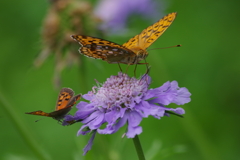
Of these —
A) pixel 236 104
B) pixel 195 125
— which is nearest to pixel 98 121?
pixel 195 125

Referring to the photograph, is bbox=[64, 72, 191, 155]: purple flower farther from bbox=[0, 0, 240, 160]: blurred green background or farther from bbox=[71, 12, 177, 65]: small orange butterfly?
bbox=[0, 0, 240, 160]: blurred green background

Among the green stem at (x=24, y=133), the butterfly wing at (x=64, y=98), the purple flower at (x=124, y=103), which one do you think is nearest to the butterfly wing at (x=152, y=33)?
the purple flower at (x=124, y=103)

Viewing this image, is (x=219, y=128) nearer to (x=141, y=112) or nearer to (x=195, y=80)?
(x=195, y=80)

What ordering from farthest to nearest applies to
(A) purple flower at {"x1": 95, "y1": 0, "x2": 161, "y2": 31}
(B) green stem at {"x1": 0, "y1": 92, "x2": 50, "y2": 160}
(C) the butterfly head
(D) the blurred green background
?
(A) purple flower at {"x1": 95, "y1": 0, "x2": 161, "y2": 31}
(D) the blurred green background
(B) green stem at {"x1": 0, "y1": 92, "x2": 50, "y2": 160}
(C) the butterfly head

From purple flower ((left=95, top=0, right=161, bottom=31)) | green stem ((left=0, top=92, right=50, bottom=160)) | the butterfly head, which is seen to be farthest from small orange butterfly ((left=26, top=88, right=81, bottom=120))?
purple flower ((left=95, top=0, right=161, bottom=31))

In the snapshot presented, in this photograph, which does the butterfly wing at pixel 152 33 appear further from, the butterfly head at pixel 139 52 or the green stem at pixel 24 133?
the green stem at pixel 24 133

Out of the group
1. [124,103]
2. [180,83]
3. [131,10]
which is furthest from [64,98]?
[131,10]

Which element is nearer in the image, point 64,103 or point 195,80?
point 64,103
